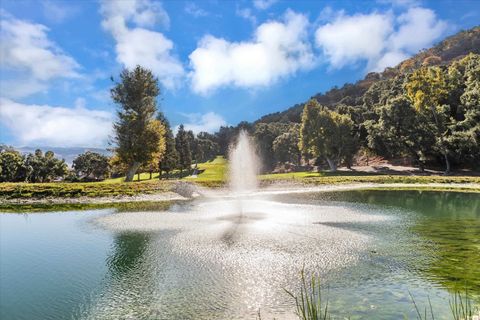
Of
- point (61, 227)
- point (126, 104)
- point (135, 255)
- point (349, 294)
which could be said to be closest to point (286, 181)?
point (126, 104)

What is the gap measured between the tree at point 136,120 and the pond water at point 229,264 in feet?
90.1

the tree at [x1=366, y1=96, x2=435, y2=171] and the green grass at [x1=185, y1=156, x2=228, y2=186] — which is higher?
the tree at [x1=366, y1=96, x2=435, y2=171]

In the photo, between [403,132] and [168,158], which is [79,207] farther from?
[403,132]

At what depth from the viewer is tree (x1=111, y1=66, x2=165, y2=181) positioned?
173ft

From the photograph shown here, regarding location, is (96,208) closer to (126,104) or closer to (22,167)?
(126,104)

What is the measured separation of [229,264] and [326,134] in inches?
2774

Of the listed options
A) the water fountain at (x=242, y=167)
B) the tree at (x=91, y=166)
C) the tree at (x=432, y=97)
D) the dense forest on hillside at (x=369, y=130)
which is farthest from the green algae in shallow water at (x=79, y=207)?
the tree at (x=91, y=166)

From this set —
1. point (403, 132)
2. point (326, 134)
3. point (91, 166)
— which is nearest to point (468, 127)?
point (403, 132)

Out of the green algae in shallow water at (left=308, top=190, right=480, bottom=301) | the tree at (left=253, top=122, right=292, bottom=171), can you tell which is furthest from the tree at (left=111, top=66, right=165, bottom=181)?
the tree at (left=253, top=122, right=292, bottom=171)

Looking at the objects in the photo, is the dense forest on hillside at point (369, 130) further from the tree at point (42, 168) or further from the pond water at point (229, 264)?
the pond water at point (229, 264)

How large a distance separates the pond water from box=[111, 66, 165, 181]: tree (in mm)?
27450

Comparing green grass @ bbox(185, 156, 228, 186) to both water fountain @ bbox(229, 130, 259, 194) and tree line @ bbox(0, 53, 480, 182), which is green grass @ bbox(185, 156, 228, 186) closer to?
water fountain @ bbox(229, 130, 259, 194)

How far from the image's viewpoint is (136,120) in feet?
175

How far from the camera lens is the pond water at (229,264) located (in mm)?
10033
